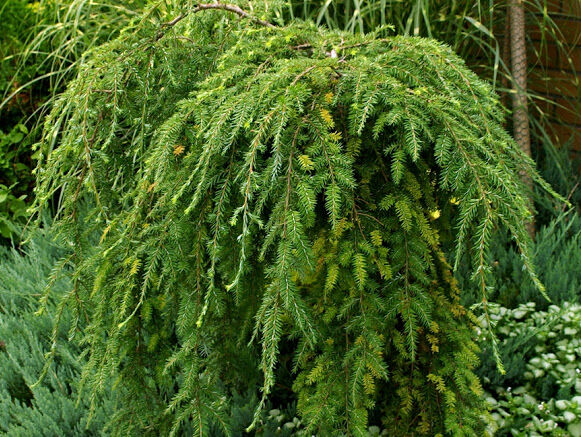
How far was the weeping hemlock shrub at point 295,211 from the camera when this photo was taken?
1271mm

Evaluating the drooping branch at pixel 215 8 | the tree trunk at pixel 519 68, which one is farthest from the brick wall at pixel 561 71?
the drooping branch at pixel 215 8

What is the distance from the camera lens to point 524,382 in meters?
2.24

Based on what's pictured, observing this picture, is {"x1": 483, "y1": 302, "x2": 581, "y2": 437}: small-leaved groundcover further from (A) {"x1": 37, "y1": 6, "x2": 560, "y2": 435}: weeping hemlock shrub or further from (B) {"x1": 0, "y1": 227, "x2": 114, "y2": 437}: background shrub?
(B) {"x1": 0, "y1": 227, "x2": 114, "y2": 437}: background shrub

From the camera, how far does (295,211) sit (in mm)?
1229

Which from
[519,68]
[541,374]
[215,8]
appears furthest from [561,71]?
[215,8]

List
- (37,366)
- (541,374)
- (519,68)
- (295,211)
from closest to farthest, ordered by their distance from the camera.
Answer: (295,211) < (541,374) < (37,366) < (519,68)

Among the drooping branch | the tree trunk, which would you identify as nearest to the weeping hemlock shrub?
the drooping branch

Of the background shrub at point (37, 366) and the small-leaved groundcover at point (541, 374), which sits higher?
the background shrub at point (37, 366)

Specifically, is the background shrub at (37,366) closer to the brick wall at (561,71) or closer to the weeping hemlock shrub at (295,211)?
the weeping hemlock shrub at (295,211)

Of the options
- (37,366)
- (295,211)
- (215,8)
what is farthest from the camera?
(37,366)

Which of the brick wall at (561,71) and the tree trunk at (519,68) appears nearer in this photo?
the tree trunk at (519,68)

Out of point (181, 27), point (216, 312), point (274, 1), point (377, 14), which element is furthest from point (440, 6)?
point (216, 312)

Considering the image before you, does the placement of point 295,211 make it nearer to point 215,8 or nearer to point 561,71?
point 215,8

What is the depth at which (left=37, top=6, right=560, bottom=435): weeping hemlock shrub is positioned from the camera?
1.27 metres
